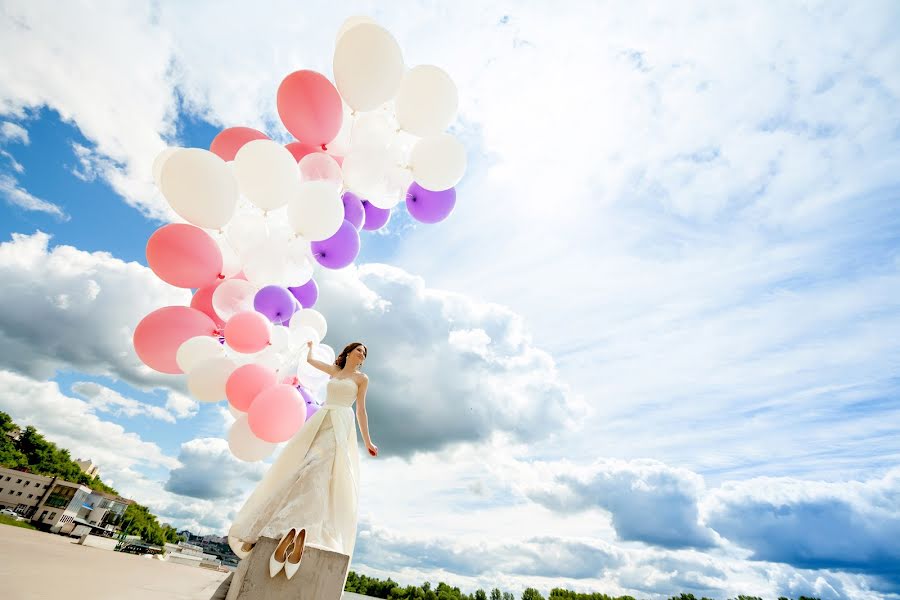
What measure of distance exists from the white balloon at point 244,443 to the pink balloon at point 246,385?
0.88 feet

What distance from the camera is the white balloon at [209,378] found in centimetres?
358

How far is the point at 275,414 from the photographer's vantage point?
128 inches

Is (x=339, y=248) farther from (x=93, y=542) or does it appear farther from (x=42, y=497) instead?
(x=42, y=497)

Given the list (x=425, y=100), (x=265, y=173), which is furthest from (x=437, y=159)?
(x=265, y=173)

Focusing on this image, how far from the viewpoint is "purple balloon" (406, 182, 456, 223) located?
15.9 feet

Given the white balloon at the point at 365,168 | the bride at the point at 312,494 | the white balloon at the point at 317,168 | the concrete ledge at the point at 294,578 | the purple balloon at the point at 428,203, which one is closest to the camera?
the concrete ledge at the point at 294,578

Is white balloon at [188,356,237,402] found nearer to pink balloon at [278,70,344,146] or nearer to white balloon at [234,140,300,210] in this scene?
white balloon at [234,140,300,210]

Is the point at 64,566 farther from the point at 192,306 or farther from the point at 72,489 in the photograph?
the point at 72,489

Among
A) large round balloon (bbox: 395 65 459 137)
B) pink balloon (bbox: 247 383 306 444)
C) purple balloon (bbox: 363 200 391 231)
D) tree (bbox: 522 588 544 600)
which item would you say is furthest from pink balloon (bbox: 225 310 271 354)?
tree (bbox: 522 588 544 600)

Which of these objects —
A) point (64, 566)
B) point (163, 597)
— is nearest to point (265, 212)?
point (163, 597)

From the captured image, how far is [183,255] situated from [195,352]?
878 millimetres

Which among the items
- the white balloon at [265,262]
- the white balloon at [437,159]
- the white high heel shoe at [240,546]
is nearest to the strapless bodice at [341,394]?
the white high heel shoe at [240,546]

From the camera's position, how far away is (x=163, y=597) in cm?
347

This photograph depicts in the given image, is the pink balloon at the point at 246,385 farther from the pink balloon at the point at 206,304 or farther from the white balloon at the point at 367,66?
the white balloon at the point at 367,66
